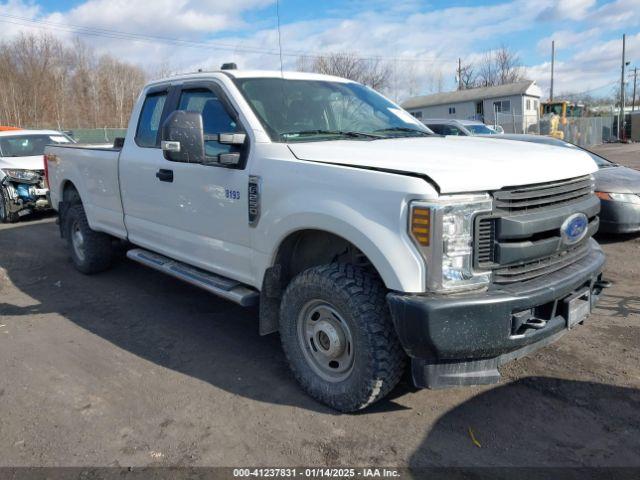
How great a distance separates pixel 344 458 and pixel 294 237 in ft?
4.56

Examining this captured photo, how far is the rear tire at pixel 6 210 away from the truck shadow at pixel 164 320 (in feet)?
10.5

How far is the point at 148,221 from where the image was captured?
16.5 feet

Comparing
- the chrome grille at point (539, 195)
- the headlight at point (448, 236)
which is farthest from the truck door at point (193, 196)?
the chrome grille at point (539, 195)

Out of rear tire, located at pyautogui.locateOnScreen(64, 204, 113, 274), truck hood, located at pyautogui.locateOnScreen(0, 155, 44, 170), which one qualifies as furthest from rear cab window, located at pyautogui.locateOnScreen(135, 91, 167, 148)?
truck hood, located at pyautogui.locateOnScreen(0, 155, 44, 170)

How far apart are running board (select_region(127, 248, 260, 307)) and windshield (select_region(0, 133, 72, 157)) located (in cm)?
761

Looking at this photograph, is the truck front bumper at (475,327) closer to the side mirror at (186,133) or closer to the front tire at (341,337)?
the front tire at (341,337)

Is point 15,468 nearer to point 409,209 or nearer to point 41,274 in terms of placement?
point 409,209

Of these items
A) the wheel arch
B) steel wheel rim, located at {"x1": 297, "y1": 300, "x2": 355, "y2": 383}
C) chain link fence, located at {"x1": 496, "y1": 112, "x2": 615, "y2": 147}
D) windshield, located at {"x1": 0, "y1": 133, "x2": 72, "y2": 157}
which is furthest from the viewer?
chain link fence, located at {"x1": 496, "y1": 112, "x2": 615, "y2": 147}

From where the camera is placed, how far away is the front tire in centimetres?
307

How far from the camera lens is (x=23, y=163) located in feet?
35.0

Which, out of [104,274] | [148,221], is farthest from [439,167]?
[104,274]

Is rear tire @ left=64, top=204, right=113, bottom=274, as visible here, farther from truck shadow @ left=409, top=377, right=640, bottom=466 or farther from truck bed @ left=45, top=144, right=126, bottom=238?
→ truck shadow @ left=409, top=377, right=640, bottom=466

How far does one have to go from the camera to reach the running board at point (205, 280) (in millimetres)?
3887

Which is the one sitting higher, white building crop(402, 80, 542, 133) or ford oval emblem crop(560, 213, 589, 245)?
white building crop(402, 80, 542, 133)
